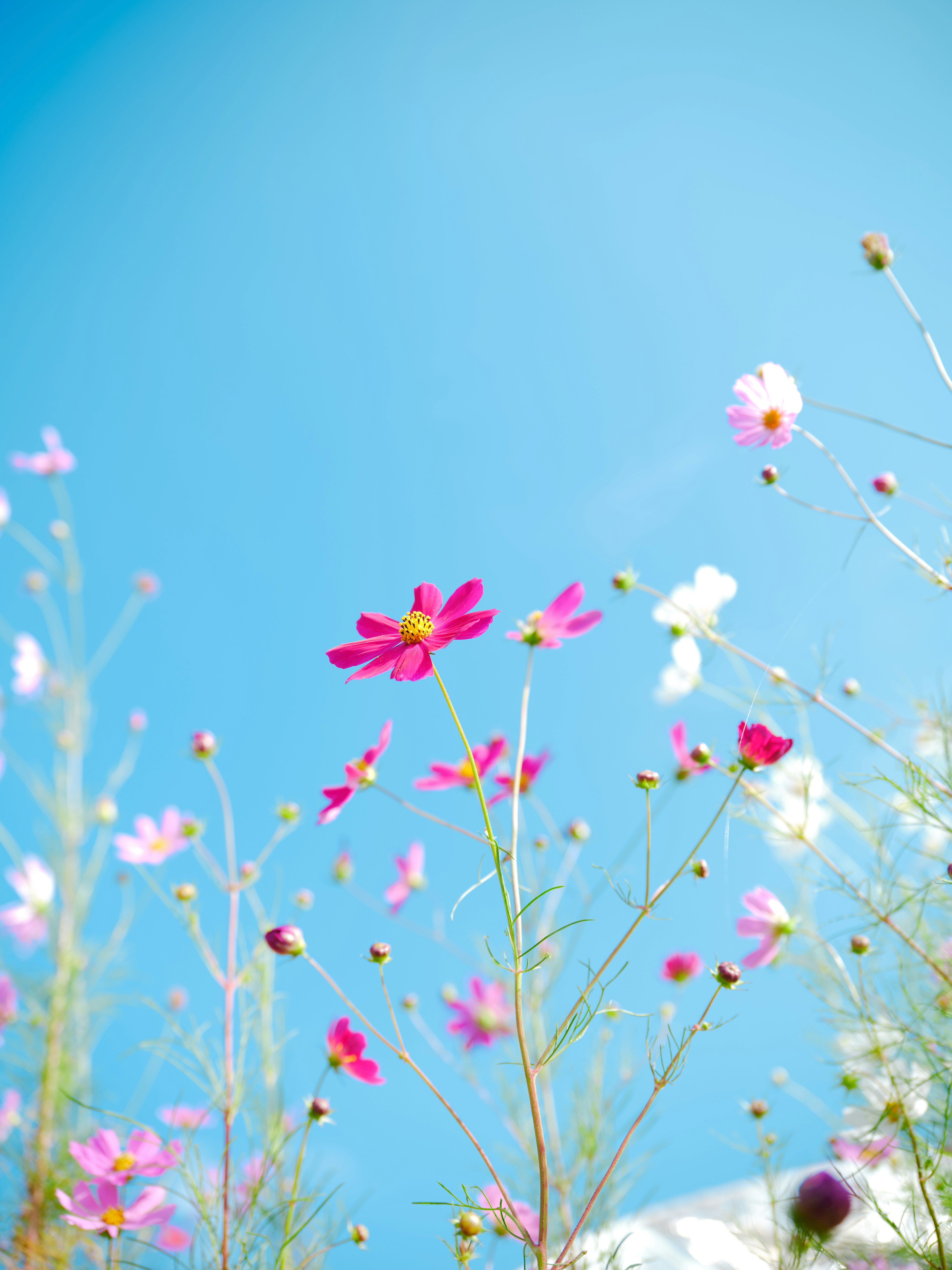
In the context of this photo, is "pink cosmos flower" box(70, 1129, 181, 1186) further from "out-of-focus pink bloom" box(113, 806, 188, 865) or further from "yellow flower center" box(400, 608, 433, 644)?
"yellow flower center" box(400, 608, 433, 644)

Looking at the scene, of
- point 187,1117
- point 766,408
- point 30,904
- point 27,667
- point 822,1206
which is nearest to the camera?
point 822,1206

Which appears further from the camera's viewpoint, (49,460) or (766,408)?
(49,460)

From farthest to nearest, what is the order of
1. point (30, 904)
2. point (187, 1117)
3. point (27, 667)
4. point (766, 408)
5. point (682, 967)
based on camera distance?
point (27, 667), point (30, 904), point (187, 1117), point (682, 967), point (766, 408)

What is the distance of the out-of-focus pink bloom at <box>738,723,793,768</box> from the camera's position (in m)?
0.53

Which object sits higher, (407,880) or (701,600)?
(701,600)

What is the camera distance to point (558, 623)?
0.61 meters

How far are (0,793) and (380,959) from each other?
2.38 m

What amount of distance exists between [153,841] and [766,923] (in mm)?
900

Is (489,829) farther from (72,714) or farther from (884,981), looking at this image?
(72,714)

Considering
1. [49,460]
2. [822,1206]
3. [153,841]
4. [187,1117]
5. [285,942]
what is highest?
[49,460]

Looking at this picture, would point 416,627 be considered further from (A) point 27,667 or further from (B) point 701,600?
(A) point 27,667

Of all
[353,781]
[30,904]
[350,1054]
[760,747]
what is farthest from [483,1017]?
[30,904]

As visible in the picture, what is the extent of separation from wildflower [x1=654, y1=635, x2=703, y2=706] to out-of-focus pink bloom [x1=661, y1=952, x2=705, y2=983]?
0.36 metres

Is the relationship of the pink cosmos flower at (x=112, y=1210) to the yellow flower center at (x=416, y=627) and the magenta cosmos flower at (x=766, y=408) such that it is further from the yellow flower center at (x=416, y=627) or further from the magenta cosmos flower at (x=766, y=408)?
the magenta cosmos flower at (x=766, y=408)
